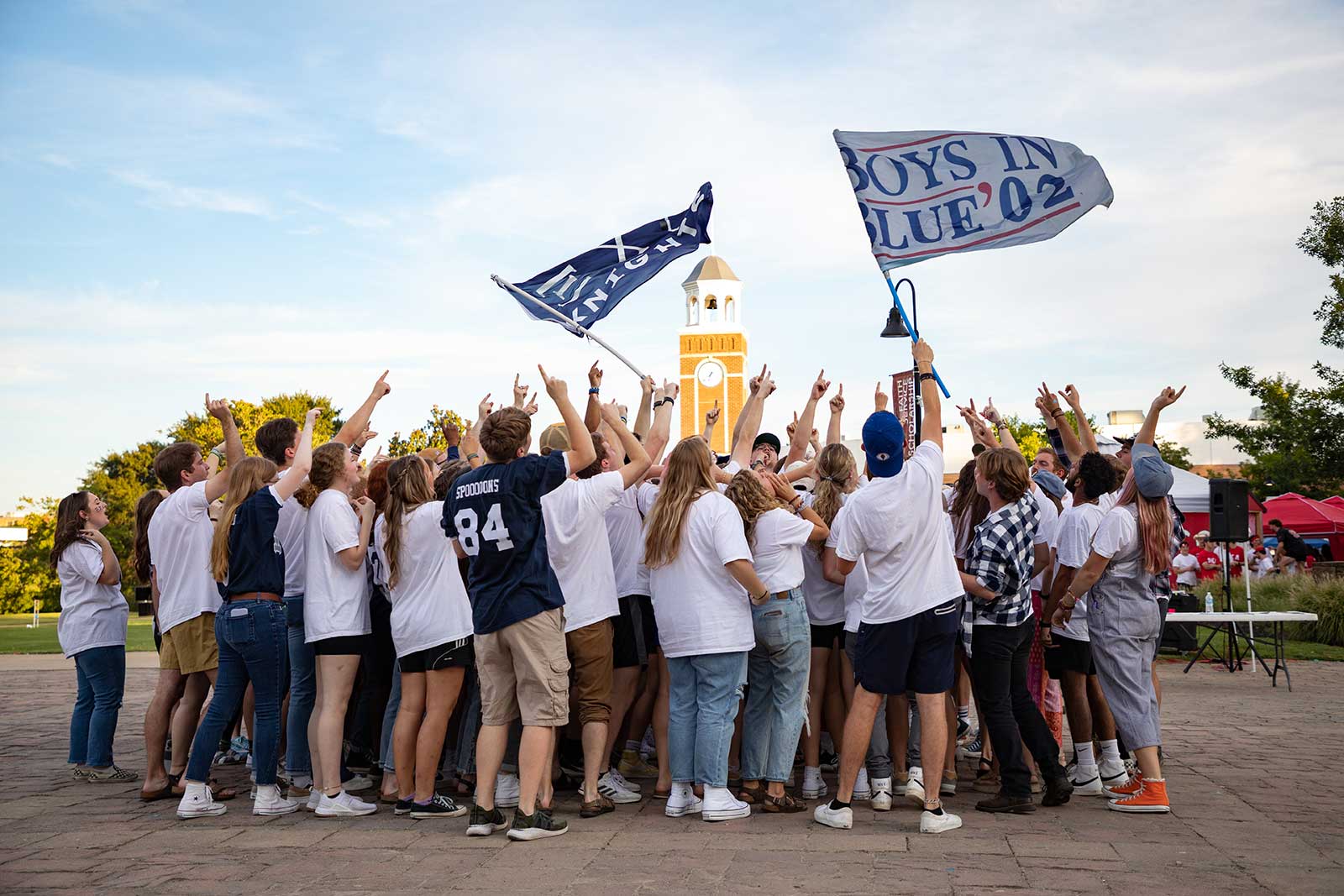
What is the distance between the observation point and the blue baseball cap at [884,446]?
232 inches

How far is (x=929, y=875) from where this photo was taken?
15.8ft

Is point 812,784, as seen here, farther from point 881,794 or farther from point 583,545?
point 583,545

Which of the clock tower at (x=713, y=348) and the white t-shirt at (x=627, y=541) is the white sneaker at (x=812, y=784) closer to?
the white t-shirt at (x=627, y=541)

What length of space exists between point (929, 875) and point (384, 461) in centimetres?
421

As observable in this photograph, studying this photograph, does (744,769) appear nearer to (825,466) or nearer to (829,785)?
(829,785)

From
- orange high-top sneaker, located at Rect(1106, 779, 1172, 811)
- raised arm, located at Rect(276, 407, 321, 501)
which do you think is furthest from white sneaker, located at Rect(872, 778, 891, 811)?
raised arm, located at Rect(276, 407, 321, 501)

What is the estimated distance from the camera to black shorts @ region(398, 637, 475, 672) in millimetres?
6180

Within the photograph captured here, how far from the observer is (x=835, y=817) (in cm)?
577

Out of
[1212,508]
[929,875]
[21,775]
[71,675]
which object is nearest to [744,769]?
[929,875]

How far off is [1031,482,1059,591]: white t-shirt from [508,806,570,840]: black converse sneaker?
3226 millimetres

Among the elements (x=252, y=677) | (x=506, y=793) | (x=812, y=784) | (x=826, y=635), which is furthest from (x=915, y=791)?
(x=252, y=677)

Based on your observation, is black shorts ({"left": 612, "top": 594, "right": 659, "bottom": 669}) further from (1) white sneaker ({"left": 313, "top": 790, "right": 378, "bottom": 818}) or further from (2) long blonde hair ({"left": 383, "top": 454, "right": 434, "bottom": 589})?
(1) white sneaker ({"left": 313, "top": 790, "right": 378, "bottom": 818})

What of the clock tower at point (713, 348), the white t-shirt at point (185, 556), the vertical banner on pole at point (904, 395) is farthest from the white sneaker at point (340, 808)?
the clock tower at point (713, 348)

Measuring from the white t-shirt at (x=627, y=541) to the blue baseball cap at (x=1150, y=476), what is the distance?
3002 millimetres
